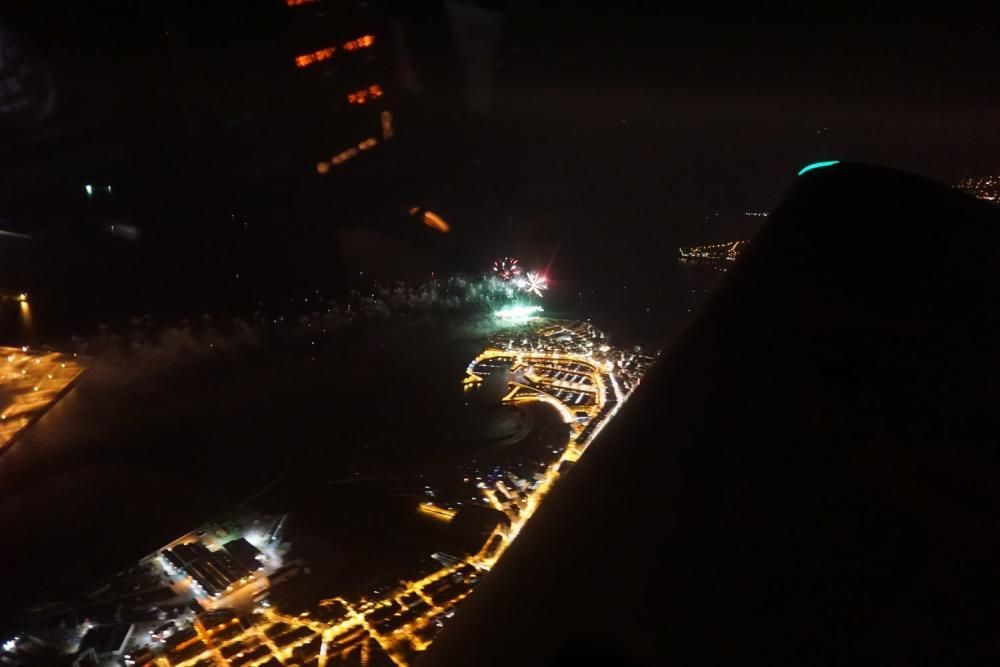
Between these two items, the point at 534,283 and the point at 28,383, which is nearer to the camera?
the point at 28,383

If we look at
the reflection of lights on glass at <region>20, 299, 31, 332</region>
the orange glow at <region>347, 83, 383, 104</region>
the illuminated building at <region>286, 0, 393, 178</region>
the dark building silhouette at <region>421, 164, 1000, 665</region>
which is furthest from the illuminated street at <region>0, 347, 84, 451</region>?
the orange glow at <region>347, 83, 383, 104</region>

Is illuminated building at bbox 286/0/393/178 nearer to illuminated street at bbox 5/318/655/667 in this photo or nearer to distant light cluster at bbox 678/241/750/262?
distant light cluster at bbox 678/241/750/262

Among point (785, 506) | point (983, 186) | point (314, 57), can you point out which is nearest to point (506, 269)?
point (314, 57)

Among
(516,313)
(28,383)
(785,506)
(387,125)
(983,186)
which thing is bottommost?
(516,313)

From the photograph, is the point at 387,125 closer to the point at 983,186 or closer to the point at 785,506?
the point at 983,186

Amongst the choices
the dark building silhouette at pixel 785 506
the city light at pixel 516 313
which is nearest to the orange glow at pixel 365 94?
the city light at pixel 516 313

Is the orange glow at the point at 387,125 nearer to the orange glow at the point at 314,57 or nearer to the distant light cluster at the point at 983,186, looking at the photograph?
the orange glow at the point at 314,57

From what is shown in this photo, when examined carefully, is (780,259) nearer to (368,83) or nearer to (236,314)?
(236,314)
